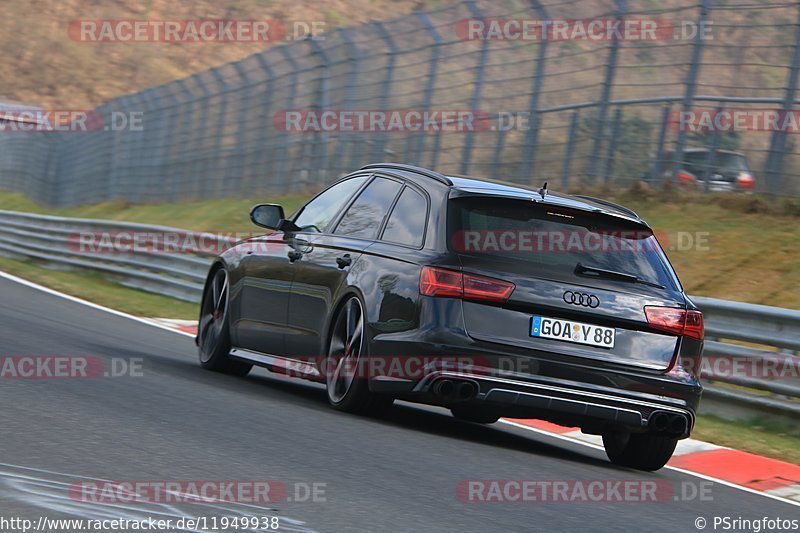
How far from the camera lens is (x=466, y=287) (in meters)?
7.62

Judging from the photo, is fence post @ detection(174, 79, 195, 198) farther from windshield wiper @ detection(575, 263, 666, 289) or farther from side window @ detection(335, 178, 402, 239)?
windshield wiper @ detection(575, 263, 666, 289)

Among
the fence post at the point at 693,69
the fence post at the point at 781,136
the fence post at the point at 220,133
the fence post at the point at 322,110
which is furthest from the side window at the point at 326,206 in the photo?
the fence post at the point at 220,133

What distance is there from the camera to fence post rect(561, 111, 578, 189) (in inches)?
753

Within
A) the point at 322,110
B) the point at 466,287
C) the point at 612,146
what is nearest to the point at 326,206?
the point at 466,287

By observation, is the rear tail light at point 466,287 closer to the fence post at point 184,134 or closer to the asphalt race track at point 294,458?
the asphalt race track at point 294,458

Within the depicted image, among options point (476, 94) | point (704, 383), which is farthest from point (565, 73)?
point (704, 383)

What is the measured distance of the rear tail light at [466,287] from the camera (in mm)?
7602

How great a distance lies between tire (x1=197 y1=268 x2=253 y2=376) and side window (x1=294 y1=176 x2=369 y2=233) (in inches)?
41.9

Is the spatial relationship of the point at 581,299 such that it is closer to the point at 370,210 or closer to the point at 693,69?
the point at 370,210

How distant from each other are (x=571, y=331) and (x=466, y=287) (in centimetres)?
61

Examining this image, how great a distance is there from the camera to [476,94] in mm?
21312

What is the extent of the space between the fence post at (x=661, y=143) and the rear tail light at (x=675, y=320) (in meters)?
9.60

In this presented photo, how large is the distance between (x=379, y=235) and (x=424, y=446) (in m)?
1.52

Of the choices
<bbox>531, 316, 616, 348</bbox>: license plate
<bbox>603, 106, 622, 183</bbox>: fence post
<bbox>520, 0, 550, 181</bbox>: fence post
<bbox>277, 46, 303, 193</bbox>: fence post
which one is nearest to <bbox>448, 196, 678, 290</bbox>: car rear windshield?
<bbox>531, 316, 616, 348</bbox>: license plate
